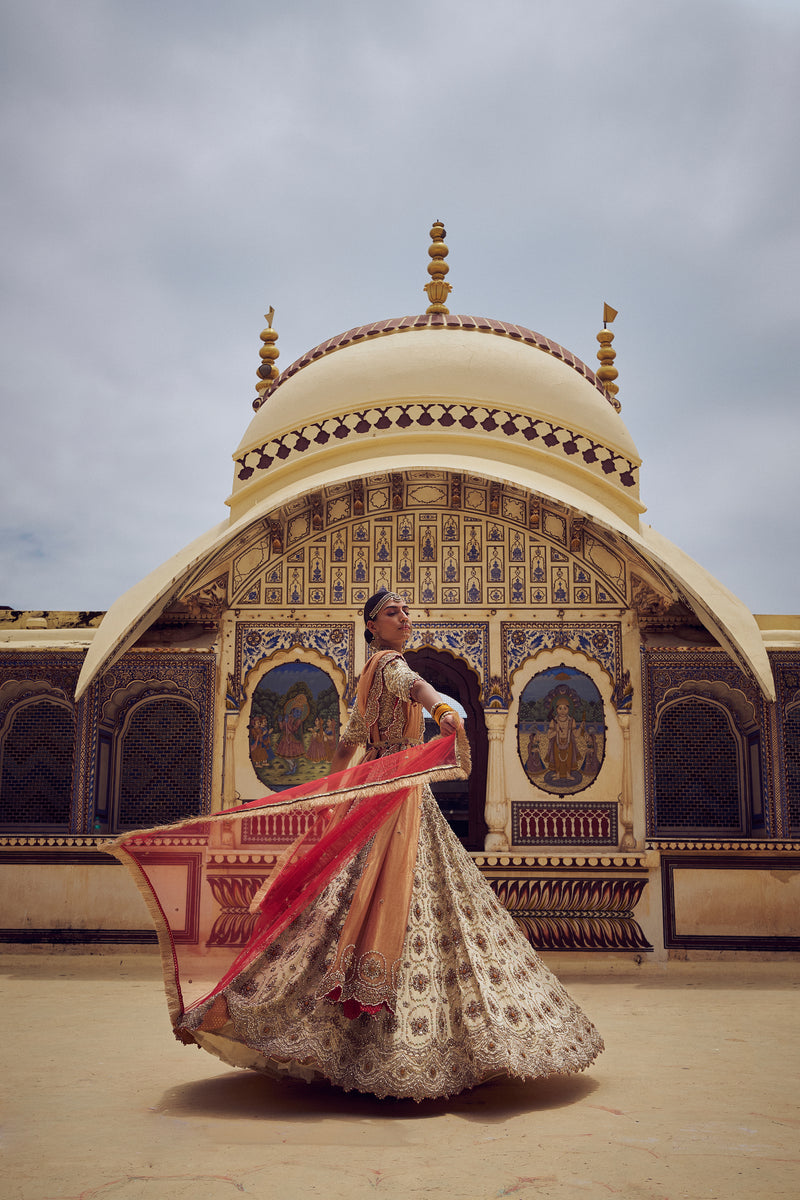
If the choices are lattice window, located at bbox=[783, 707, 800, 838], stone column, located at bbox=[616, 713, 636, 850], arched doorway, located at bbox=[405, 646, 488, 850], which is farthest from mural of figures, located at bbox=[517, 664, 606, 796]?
lattice window, located at bbox=[783, 707, 800, 838]

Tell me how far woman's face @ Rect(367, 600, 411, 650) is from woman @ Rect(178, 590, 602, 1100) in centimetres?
21

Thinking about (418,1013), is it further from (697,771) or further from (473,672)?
(697,771)

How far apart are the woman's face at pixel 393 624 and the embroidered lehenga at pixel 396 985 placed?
0.72 feet

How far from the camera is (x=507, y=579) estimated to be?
30.0ft

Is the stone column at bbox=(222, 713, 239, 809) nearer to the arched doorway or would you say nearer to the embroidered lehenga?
the arched doorway

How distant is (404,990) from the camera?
10.6 ft

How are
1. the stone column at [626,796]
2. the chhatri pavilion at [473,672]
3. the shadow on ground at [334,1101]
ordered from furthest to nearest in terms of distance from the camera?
the stone column at [626,796], the chhatri pavilion at [473,672], the shadow on ground at [334,1101]

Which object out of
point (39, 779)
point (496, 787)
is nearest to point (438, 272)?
point (496, 787)

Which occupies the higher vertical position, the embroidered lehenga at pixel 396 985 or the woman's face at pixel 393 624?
the woman's face at pixel 393 624

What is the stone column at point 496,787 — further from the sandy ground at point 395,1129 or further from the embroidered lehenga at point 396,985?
the embroidered lehenga at point 396,985

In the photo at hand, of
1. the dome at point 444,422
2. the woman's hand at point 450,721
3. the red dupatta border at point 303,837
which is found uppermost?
the dome at point 444,422

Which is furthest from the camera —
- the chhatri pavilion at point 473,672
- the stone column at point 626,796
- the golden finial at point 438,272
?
the golden finial at point 438,272

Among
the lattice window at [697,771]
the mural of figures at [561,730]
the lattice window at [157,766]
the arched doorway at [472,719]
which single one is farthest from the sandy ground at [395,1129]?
the lattice window at [157,766]

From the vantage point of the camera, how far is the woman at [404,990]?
10.2ft
